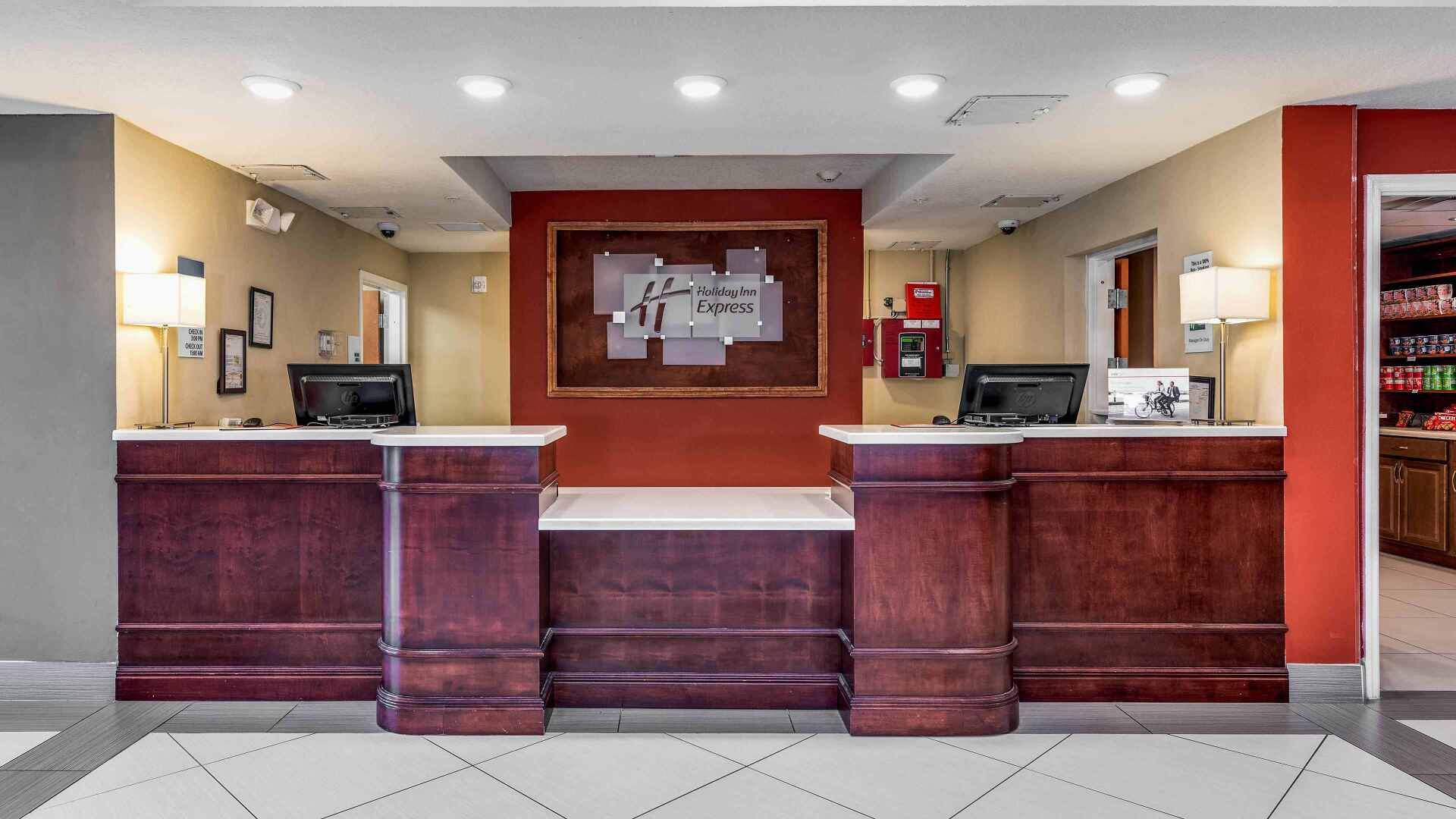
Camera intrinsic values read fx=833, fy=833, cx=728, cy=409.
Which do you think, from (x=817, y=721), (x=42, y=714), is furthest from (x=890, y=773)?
(x=42, y=714)

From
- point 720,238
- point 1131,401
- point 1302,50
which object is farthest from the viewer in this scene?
point 720,238

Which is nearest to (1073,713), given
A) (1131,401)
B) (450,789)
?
(1131,401)

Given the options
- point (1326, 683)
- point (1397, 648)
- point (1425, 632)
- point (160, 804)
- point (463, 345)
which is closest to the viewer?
point (160, 804)

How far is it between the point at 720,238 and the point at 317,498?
316 cm

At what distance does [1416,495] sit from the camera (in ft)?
19.3

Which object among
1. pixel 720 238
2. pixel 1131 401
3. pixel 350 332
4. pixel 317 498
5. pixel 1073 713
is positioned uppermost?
pixel 720 238

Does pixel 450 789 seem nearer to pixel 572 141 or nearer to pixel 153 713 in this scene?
pixel 153 713

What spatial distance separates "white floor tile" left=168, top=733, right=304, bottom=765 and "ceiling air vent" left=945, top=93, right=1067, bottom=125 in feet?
11.9

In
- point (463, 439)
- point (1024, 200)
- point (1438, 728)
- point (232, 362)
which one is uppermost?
point (1024, 200)

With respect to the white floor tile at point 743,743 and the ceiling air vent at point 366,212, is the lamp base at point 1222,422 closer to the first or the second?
the white floor tile at point 743,743

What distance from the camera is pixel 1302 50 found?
291cm

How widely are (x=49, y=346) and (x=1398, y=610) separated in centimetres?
699

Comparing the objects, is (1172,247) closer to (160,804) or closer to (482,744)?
(482,744)

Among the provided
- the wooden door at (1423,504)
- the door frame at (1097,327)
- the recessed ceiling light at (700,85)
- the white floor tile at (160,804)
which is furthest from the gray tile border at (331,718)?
the wooden door at (1423,504)
